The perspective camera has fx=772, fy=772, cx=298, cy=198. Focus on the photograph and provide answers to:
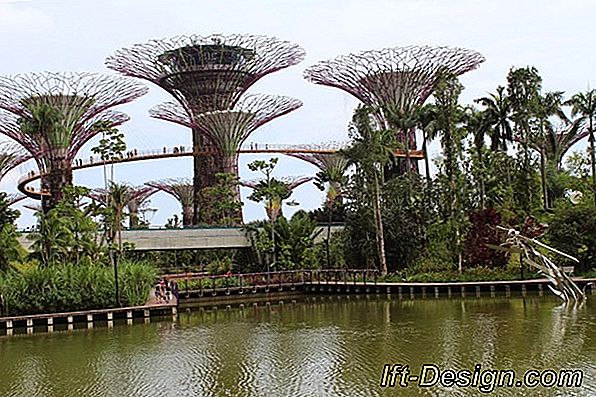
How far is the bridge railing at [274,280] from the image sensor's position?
113 feet

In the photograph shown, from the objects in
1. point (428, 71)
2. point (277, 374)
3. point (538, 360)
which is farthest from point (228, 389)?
point (428, 71)

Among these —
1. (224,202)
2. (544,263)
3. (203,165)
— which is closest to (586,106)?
(544,263)

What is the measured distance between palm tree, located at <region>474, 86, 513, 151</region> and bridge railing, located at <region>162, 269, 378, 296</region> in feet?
35.9

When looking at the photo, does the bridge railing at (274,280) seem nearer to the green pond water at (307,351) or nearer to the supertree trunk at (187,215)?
the green pond water at (307,351)

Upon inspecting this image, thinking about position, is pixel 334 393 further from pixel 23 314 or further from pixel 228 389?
pixel 23 314

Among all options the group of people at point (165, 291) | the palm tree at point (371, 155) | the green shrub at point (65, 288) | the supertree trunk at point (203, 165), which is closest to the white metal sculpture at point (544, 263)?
the palm tree at point (371, 155)

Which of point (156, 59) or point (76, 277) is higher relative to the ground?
point (156, 59)

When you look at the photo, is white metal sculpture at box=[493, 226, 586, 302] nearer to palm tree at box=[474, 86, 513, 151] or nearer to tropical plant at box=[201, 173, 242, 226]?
palm tree at box=[474, 86, 513, 151]

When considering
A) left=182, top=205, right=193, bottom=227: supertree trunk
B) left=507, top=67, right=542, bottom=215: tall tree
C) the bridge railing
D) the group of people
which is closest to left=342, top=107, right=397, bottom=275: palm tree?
the bridge railing

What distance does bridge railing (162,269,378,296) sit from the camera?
34.6 m

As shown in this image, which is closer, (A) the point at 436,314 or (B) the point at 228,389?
(B) the point at 228,389

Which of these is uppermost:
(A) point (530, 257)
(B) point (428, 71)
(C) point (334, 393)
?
(B) point (428, 71)

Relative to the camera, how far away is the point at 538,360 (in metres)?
15.9

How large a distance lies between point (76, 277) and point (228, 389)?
46.4ft
